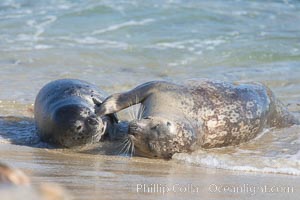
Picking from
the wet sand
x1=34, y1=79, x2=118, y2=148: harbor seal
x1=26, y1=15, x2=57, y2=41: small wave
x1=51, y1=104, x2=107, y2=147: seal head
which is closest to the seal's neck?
x1=34, y1=79, x2=118, y2=148: harbor seal

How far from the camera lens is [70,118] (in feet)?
17.1

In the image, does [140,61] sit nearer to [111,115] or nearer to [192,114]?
[111,115]

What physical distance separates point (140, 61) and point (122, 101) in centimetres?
535

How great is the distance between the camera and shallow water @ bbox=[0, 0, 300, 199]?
14.7 ft

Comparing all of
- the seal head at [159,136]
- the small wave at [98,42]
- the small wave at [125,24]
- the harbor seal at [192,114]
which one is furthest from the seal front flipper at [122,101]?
the small wave at [125,24]

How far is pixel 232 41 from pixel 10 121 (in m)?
6.58

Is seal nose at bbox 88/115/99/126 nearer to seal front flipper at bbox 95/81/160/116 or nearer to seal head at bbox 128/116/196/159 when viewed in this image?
seal front flipper at bbox 95/81/160/116

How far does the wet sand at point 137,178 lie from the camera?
3.53 meters

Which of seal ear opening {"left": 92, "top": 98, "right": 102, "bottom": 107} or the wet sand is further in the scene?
seal ear opening {"left": 92, "top": 98, "right": 102, "bottom": 107}

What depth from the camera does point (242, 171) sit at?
184 inches

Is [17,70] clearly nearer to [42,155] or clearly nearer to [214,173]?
[42,155]

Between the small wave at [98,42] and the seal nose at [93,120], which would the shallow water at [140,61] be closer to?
the small wave at [98,42]

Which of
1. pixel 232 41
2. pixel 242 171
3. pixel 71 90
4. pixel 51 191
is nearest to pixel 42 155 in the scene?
pixel 71 90

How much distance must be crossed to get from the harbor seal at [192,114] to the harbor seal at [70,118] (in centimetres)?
13
